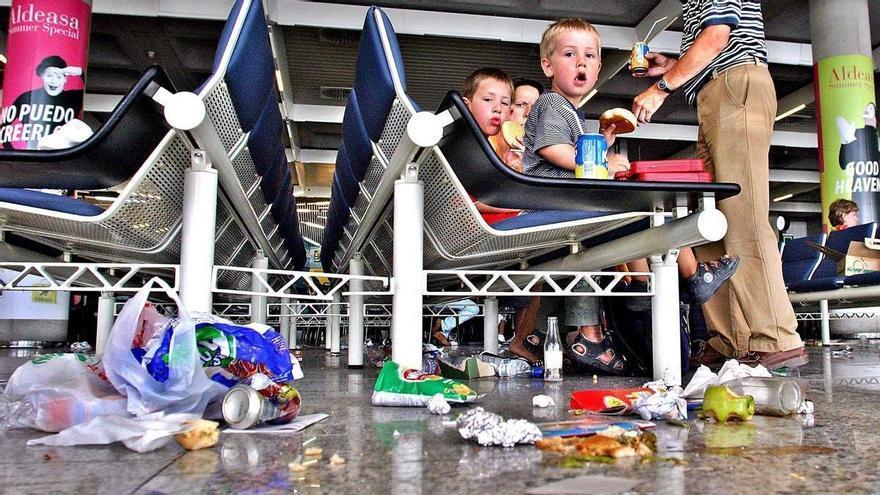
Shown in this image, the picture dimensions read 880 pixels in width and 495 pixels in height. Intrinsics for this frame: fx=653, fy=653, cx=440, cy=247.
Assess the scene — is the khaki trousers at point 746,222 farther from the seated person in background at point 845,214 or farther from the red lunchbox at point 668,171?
the seated person in background at point 845,214

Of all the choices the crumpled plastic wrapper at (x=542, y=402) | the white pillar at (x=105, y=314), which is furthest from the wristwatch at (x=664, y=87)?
the white pillar at (x=105, y=314)

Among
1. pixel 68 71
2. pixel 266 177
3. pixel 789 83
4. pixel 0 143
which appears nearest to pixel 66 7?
pixel 68 71

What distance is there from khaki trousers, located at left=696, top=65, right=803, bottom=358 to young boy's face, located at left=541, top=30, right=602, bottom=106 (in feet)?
1.44

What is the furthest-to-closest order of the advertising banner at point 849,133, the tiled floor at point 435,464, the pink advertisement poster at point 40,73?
the advertising banner at point 849,133 → the pink advertisement poster at point 40,73 → the tiled floor at point 435,464

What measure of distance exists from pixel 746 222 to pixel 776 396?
3.30 feet

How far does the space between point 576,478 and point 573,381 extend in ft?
4.81

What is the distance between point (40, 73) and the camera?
517 centimetres

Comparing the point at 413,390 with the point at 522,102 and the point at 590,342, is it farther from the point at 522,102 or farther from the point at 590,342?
the point at 522,102

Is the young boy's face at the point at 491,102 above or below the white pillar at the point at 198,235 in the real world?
above

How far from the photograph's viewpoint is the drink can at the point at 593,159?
1.79m

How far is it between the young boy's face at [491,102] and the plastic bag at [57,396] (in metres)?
2.10

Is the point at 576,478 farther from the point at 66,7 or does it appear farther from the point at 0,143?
the point at 66,7

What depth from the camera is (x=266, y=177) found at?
2361mm

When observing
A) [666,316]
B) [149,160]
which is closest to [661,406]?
[666,316]
